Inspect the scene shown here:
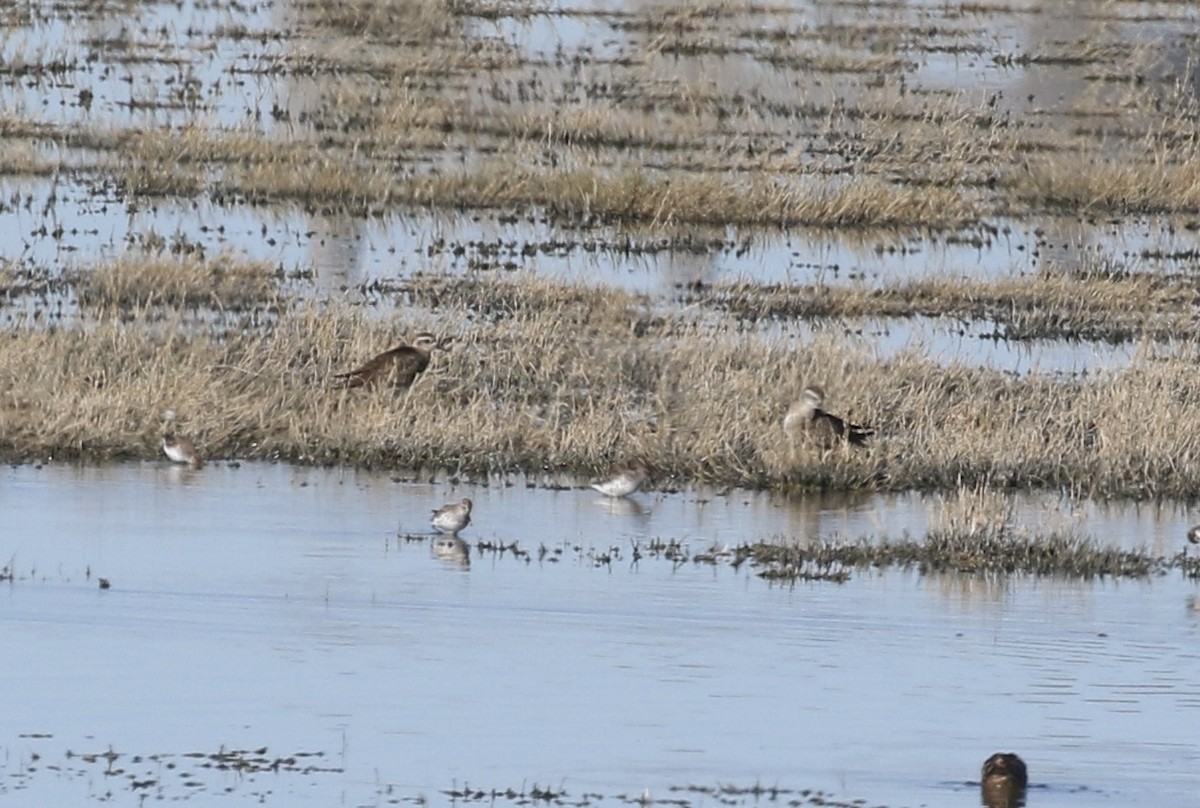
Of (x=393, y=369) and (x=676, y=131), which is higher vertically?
(x=676, y=131)

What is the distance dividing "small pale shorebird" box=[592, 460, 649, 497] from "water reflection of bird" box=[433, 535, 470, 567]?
5.37 feet

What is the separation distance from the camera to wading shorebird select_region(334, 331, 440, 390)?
1889 centimetres

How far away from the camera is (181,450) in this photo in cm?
1736

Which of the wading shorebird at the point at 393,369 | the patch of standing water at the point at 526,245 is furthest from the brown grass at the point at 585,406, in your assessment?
the patch of standing water at the point at 526,245

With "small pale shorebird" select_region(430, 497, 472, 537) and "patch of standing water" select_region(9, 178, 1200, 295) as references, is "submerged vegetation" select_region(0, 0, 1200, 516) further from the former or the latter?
"small pale shorebird" select_region(430, 497, 472, 537)

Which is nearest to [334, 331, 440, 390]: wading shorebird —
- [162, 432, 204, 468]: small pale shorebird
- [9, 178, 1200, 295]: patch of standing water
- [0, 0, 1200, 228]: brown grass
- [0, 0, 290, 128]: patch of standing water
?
[162, 432, 204, 468]: small pale shorebird

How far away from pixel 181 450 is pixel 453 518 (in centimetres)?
271

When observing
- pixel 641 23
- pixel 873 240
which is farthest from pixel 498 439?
pixel 641 23

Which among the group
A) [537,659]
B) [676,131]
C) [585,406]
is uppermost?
[676,131]

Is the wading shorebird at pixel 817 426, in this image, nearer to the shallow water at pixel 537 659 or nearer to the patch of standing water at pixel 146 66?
the shallow water at pixel 537 659

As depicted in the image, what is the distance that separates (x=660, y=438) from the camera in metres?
18.2

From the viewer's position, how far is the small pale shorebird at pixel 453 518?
15328 mm

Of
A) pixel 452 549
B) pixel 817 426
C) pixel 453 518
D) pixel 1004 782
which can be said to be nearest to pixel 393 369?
pixel 817 426

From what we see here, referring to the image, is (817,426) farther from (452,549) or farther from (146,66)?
(146,66)
